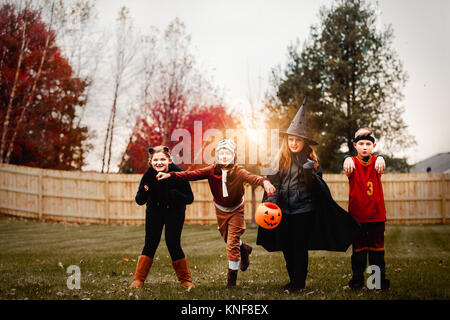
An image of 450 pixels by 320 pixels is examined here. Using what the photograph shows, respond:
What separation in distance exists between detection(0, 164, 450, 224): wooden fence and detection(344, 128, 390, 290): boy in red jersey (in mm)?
12714

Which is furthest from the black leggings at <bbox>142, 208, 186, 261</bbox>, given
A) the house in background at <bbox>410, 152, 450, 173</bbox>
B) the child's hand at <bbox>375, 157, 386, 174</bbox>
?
the house in background at <bbox>410, 152, 450, 173</bbox>

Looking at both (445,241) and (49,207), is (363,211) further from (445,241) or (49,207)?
(49,207)

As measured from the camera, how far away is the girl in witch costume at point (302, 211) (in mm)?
5371

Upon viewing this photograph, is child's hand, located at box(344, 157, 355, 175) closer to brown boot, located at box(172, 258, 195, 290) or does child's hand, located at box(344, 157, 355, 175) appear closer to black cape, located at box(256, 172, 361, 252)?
black cape, located at box(256, 172, 361, 252)

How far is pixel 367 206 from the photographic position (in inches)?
214

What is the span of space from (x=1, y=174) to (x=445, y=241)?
17900 millimetres

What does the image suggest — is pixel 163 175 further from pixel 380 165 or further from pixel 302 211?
pixel 380 165

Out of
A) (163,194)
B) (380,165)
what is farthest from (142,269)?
(380,165)

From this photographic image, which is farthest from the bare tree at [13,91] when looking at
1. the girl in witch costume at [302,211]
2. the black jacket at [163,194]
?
the girl in witch costume at [302,211]

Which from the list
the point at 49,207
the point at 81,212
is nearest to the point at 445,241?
the point at 81,212

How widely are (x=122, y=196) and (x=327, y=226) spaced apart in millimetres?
14281

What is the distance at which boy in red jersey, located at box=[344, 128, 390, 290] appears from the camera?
17.8ft

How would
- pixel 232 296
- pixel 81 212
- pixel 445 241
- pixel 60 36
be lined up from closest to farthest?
pixel 232 296, pixel 445 241, pixel 81 212, pixel 60 36

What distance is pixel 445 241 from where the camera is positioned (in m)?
12.0
